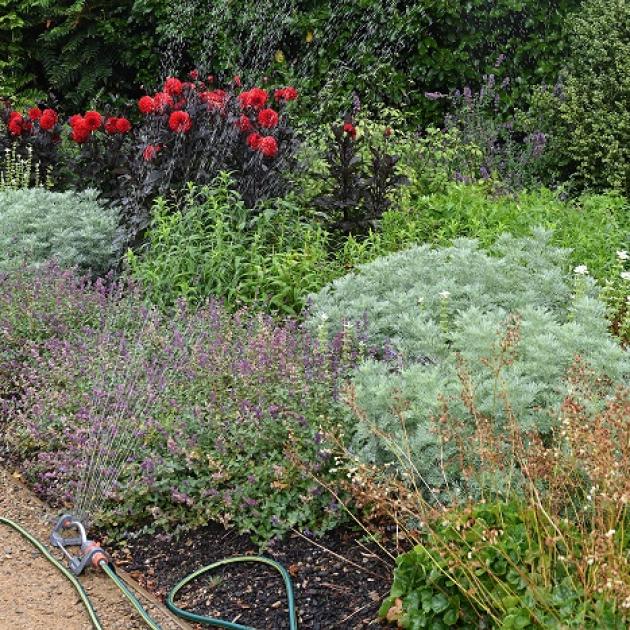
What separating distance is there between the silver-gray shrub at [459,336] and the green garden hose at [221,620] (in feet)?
1.64

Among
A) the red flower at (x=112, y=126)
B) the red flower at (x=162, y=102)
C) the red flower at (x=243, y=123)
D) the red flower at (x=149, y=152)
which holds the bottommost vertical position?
the red flower at (x=149, y=152)

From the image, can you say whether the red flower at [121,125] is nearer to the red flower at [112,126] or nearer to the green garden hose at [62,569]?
the red flower at [112,126]

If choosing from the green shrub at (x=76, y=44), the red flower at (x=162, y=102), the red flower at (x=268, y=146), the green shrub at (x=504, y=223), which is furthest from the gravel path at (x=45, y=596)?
the green shrub at (x=76, y=44)

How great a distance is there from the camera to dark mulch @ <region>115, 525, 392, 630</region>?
3.08m

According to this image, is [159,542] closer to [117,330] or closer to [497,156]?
[117,330]

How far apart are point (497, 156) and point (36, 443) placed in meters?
5.54

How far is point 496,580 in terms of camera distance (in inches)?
105

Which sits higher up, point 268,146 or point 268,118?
point 268,118

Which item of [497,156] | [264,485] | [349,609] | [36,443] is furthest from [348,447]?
[497,156]

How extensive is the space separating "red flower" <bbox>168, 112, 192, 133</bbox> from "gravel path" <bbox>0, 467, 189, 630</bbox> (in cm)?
300

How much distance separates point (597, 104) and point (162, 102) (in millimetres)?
3708

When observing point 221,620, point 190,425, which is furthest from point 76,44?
point 221,620

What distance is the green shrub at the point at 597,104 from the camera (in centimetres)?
788

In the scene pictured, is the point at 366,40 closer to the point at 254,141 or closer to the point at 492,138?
the point at 492,138
